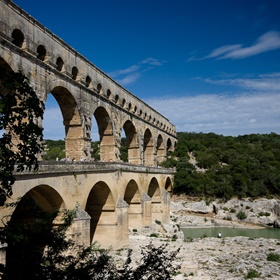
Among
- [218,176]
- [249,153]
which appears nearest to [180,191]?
[218,176]

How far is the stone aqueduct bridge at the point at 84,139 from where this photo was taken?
1452 centimetres

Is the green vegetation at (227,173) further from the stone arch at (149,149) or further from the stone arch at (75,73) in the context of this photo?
the stone arch at (75,73)

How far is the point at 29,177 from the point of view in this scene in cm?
1214

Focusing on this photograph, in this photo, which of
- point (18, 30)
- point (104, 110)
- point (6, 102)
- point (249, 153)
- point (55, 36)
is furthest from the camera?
point (249, 153)

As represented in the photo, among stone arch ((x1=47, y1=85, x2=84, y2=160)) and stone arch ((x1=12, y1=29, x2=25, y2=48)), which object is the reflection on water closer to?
stone arch ((x1=47, y1=85, x2=84, y2=160))

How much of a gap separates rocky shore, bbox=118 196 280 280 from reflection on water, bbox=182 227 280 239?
170 cm

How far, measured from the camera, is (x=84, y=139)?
70.1ft

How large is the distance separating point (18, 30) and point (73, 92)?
554 cm

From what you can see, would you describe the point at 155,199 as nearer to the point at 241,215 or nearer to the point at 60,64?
the point at 241,215

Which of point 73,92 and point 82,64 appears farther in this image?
point 82,64

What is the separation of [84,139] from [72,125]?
1130mm

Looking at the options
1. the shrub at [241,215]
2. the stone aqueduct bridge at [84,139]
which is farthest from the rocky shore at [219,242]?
the stone aqueduct bridge at [84,139]

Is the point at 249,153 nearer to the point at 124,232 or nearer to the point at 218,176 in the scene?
the point at 218,176

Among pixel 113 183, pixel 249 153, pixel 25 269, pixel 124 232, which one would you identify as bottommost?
pixel 124 232
